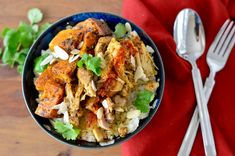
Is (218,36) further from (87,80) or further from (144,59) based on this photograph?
(87,80)

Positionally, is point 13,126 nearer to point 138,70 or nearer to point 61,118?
point 61,118

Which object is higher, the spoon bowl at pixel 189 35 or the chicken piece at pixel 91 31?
the chicken piece at pixel 91 31

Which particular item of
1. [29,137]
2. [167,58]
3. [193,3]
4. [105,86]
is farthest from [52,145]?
[193,3]

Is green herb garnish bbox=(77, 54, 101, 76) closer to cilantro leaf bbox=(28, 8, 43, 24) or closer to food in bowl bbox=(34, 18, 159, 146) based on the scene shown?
food in bowl bbox=(34, 18, 159, 146)

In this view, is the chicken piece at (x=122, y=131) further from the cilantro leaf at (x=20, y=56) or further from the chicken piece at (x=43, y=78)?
the cilantro leaf at (x=20, y=56)

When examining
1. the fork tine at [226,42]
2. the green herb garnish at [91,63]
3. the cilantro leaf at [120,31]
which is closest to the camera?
the green herb garnish at [91,63]

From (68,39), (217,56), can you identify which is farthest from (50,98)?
(217,56)

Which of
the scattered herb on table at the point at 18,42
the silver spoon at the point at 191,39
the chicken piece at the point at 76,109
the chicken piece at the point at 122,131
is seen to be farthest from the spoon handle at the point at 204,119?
the scattered herb on table at the point at 18,42

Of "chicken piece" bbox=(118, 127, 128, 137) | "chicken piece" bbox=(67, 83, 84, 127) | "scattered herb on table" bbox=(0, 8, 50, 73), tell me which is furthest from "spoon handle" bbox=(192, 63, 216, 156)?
"scattered herb on table" bbox=(0, 8, 50, 73)
